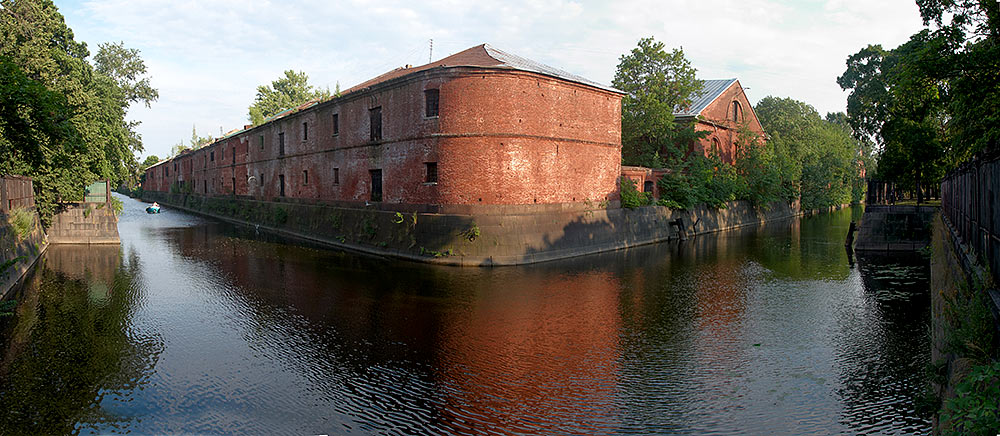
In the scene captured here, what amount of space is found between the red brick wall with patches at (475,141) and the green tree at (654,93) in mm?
8400

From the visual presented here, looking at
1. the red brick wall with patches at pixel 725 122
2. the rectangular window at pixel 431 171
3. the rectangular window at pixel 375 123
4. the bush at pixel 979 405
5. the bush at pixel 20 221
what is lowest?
the bush at pixel 979 405

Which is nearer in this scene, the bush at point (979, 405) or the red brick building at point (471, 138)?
the bush at point (979, 405)

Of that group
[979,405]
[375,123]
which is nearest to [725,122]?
[375,123]

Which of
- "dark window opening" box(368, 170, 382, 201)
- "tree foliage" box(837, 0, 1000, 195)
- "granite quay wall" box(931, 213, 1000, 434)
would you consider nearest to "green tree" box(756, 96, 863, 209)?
"dark window opening" box(368, 170, 382, 201)

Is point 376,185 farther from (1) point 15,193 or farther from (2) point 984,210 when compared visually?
(2) point 984,210

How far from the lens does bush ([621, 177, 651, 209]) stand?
26859mm

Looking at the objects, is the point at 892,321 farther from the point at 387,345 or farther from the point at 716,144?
the point at 716,144

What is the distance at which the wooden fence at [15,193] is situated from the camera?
52.3 feet

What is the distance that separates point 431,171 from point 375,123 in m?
4.97

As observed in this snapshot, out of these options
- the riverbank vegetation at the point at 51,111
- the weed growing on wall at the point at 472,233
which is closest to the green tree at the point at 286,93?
the riverbank vegetation at the point at 51,111

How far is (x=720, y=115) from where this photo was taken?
4225 centimetres

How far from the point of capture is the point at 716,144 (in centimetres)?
4103

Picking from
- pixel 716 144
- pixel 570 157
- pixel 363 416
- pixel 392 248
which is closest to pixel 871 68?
pixel 716 144

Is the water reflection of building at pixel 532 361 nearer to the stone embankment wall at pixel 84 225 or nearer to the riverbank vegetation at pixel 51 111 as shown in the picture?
the riverbank vegetation at pixel 51 111
